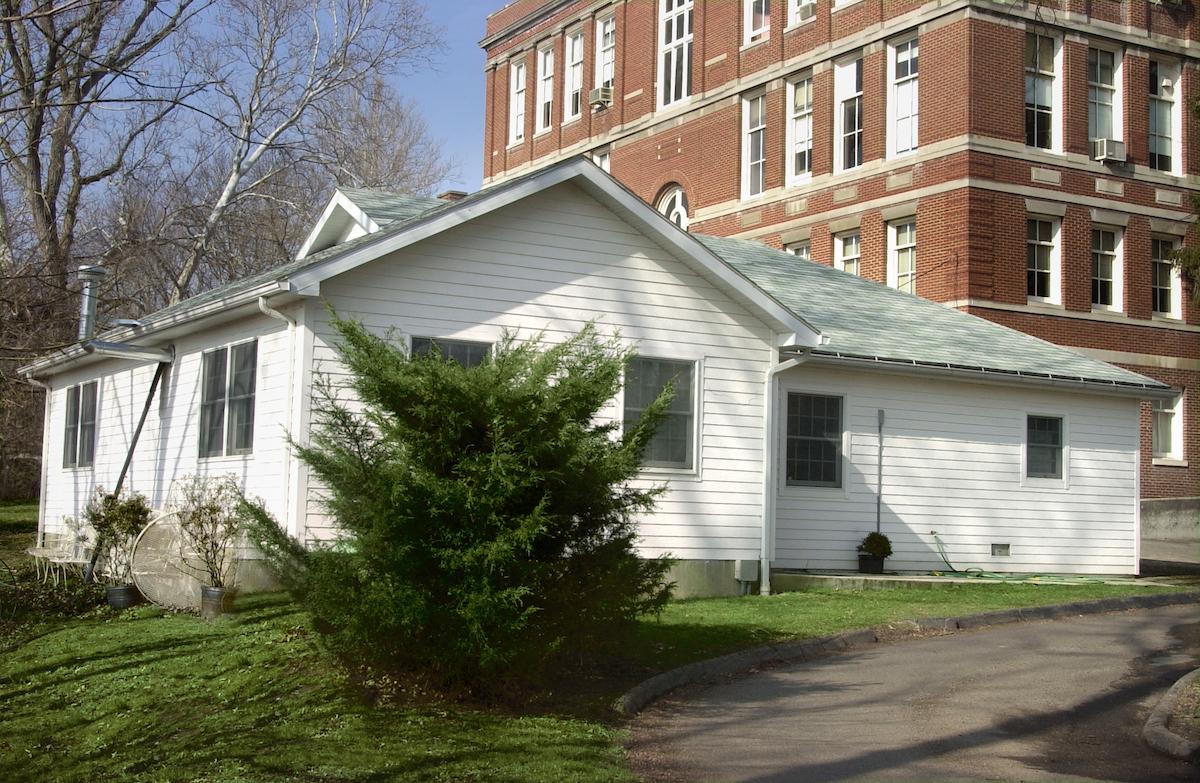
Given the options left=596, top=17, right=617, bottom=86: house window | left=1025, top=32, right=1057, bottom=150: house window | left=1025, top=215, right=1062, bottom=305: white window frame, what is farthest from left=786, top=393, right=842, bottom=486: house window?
Result: left=596, top=17, right=617, bottom=86: house window

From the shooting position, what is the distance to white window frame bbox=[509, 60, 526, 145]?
4712 cm

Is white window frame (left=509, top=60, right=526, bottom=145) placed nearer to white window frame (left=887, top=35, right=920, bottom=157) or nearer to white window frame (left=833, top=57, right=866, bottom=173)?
white window frame (left=833, top=57, right=866, bottom=173)

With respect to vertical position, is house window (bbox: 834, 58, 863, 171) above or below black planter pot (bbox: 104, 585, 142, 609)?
above

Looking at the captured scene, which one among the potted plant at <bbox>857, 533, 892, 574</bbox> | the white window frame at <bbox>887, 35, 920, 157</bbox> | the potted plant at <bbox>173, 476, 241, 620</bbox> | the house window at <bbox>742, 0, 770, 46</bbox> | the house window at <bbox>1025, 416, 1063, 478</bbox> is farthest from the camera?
the house window at <bbox>742, 0, 770, 46</bbox>

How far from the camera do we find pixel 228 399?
16.6 metres

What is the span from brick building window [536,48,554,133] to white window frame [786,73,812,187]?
12212mm

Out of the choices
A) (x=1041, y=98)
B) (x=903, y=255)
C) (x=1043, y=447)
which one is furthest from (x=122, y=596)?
(x=1041, y=98)

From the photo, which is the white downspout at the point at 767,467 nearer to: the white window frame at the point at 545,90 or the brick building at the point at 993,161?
the brick building at the point at 993,161

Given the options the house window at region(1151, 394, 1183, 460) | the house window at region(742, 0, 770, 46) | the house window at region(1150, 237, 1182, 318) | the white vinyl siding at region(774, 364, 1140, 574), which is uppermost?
the house window at region(742, 0, 770, 46)

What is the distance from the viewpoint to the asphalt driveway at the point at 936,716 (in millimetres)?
8180

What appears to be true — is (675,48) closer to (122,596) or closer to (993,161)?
(993,161)

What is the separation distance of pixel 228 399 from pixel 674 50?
1053 inches

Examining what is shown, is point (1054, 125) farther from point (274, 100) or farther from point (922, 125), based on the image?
point (274, 100)

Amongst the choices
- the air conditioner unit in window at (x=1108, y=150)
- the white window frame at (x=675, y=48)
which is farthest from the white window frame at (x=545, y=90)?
the air conditioner unit in window at (x=1108, y=150)
